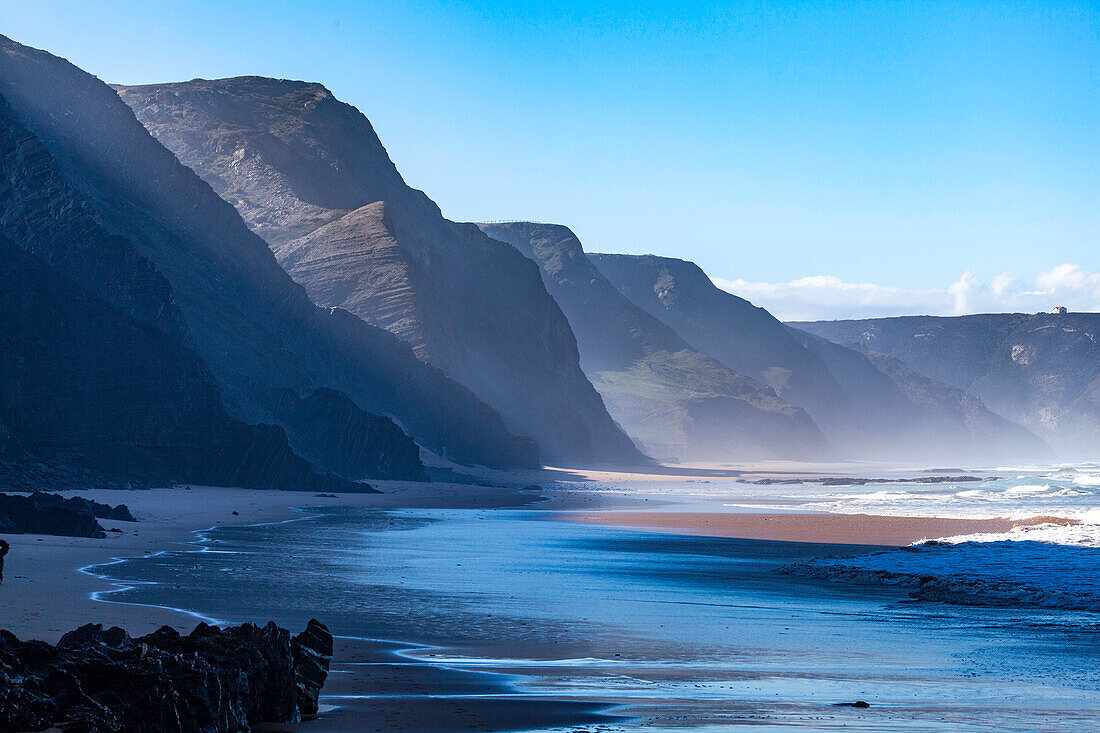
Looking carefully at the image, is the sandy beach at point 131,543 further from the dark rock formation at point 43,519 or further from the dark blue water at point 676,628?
the dark blue water at point 676,628

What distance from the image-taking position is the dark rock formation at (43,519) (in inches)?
813

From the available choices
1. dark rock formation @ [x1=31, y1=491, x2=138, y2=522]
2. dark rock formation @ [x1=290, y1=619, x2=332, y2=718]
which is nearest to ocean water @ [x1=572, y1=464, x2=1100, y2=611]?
dark rock formation @ [x1=290, y1=619, x2=332, y2=718]

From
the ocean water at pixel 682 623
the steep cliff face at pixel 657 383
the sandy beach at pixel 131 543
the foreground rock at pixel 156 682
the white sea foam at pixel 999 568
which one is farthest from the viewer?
the steep cliff face at pixel 657 383

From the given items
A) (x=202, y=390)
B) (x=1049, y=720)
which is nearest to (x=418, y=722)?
(x=1049, y=720)

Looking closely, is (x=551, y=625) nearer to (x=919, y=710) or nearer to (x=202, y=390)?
(x=919, y=710)

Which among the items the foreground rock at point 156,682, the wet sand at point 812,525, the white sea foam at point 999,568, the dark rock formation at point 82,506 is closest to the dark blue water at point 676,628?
the white sea foam at point 999,568

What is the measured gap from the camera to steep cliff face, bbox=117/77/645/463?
81.1m

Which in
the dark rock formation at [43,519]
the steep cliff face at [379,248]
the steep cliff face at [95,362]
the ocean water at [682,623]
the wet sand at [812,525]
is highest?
the steep cliff face at [379,248]

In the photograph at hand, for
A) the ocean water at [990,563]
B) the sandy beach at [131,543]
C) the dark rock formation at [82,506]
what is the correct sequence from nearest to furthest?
the sandy beach at [131,543]
the ocean water at [990,563]
the dark rock formation at [82,506]

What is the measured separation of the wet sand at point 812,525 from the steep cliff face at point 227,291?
60.5ft

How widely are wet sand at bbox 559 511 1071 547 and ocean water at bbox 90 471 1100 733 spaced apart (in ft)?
13.6

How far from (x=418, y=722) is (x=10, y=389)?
29569mm

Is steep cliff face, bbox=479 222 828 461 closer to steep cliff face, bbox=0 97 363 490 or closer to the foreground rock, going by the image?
steep cliff face, bbox=0 97 363 490

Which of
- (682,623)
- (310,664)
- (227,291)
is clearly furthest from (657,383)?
(310,664)
